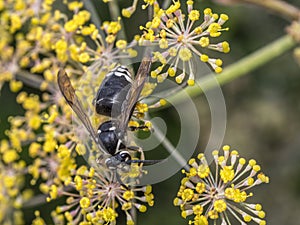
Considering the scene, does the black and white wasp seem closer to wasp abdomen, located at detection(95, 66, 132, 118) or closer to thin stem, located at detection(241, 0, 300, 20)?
wasp abdomen, located at detection(95, 66, 132, 118)

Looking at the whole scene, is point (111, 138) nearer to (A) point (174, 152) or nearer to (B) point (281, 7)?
(A) point (174, 152)

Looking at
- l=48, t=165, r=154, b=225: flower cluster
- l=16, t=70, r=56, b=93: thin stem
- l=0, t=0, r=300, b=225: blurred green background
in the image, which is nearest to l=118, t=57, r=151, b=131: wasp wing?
l=48, t=165, r=154, b=225: flower cluster

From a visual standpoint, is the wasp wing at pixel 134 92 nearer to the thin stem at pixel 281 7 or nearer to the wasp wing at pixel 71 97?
the wasp wing at pixel 71 97

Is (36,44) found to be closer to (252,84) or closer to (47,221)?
(47,221)

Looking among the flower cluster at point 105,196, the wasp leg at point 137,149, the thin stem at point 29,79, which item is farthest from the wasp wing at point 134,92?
the thin stem at point 29,79

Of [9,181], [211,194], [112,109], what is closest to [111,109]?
[112,109]

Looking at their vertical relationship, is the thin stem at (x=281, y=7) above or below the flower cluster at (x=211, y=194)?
above
